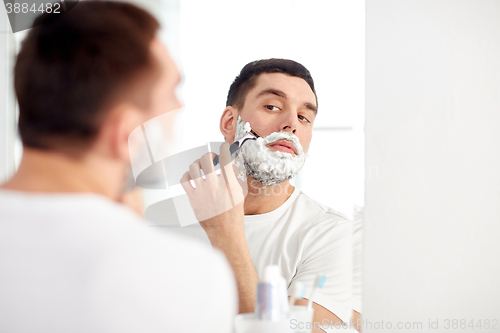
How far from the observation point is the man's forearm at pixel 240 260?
2.39ft

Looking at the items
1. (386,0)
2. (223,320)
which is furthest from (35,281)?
(386,0)

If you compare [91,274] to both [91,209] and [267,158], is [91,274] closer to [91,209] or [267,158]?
[91,209]

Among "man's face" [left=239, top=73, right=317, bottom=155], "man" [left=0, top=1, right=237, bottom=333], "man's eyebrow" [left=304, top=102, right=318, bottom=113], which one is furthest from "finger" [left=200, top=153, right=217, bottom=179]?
"man" [left=0, top=1, right=237, bottom=333]

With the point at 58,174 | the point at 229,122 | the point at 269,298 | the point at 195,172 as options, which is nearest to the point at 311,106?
the point at 229,122

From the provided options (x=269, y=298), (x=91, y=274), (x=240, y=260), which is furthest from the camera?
(x=240, y=260)

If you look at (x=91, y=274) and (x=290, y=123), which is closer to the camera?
(x=91, y=274)

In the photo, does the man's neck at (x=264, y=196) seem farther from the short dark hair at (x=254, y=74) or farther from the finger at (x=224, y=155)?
the short dark hair at (x=254, y=74)

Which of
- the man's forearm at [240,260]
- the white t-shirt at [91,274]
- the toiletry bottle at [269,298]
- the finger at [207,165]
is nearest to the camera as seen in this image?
the white t-shirt at [91,274]

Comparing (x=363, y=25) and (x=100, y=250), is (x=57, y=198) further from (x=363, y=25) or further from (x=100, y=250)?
(x=363, y=25)

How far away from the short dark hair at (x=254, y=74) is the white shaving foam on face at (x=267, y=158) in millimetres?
46

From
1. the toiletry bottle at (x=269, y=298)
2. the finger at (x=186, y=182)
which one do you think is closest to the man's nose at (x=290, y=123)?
the finger at (x=186, y=182)

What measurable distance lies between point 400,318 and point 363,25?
63cm

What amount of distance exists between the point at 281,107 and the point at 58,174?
53cm

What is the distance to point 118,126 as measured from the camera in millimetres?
447
